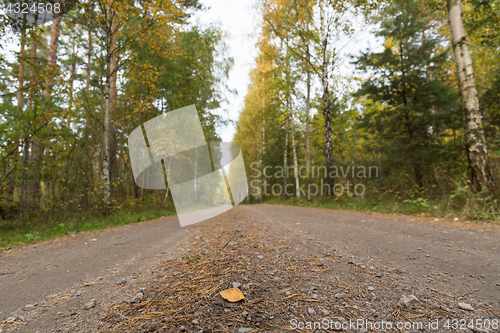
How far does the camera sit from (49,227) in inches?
205

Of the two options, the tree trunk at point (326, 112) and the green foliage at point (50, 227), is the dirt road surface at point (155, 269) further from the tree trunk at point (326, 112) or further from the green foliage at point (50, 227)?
the tree trunk at point (326, 112)

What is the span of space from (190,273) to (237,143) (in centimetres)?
2973

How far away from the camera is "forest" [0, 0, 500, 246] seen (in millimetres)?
4988

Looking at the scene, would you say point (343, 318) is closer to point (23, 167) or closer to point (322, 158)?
point (23, 167)

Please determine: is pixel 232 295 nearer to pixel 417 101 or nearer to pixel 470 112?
pixel 470 112

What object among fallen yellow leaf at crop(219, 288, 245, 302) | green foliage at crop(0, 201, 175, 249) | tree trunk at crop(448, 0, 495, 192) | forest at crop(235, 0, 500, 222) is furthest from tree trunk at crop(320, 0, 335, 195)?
fallen yellow leaf at crop(219, 288, 245, 302)

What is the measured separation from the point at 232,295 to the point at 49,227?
251 inches

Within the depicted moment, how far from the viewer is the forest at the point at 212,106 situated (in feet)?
16.4

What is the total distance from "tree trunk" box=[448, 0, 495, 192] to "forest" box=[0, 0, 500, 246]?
25mm

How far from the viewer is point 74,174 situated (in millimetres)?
6410

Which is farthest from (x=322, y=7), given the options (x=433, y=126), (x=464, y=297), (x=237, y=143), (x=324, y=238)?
(x=237, y=143)

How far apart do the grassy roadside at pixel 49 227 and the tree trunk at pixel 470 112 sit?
9322mm

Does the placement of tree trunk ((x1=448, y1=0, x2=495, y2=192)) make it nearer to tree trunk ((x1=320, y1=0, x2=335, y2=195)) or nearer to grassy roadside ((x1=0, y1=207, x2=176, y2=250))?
tree trunk ((x1=320, y1=0, x2=335, y2=195))

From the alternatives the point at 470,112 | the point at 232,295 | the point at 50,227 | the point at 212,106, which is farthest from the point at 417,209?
the point at 212,106
